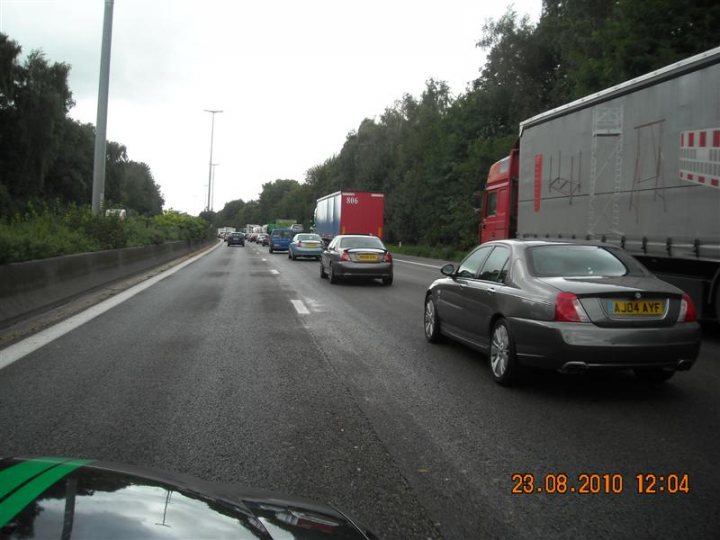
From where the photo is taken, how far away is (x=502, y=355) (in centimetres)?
606

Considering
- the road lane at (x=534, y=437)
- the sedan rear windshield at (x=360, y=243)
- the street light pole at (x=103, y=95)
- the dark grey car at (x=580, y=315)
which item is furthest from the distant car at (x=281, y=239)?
the dark grey car at (x=580, y=315)

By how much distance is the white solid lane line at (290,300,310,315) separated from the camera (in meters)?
11.3

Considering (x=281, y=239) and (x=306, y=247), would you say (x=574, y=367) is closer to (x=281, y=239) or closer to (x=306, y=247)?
(x=306, y=247)

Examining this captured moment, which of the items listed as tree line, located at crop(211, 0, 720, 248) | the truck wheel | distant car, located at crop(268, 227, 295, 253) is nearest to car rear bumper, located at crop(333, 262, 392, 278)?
the truck wheel

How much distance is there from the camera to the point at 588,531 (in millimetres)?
3104

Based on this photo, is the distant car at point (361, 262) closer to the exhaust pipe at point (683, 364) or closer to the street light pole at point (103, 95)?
the street light pole at point (103, 95)

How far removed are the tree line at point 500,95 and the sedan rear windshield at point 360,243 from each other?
1219 centimetres

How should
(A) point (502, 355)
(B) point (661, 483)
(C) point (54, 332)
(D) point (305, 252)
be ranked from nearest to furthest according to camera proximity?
(B) point (661, 483) → (A) point (502, 355) → (C) point (54, 332) → (D) point (305, 252)

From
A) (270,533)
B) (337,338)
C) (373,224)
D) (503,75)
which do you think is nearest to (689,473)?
A: (270,533)

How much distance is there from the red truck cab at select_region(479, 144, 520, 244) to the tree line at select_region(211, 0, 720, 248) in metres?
10.1

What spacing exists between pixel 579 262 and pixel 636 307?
36.1 inches

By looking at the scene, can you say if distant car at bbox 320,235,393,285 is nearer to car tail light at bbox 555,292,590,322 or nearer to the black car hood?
car tail light at bbox 555,292,590,322

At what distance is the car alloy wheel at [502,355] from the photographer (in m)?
5.84
